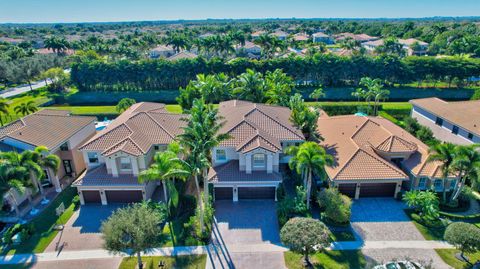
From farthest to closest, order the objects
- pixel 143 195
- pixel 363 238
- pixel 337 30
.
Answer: pixel 337 30
pixel 143 195
pixel 363 238

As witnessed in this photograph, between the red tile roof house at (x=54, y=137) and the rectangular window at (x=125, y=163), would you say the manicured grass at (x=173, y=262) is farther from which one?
the red tile roof house at (x=54, y=137)

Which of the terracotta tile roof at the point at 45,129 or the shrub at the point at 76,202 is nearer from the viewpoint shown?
the shrub at the point at 76,202

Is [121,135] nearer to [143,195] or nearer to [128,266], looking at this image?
[143,195]

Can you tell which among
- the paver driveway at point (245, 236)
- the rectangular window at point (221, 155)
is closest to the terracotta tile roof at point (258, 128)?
the rectangular window at point (221, 155)

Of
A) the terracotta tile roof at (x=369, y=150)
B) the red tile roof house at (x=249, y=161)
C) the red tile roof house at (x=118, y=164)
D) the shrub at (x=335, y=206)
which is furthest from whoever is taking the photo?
the terracotta tile roof at (x=369, y=150)

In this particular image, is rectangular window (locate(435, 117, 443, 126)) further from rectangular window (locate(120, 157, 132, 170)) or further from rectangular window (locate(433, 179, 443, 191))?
rectangular window (locate(120, 157, 132, 170))

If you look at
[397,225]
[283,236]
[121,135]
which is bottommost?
[397,225]

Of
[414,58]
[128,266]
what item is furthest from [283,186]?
[414,58]
